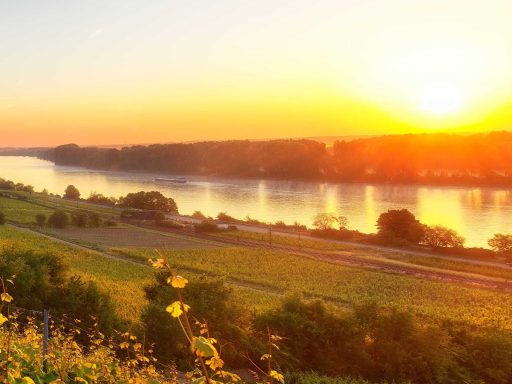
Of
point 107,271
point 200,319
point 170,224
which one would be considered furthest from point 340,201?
point 200,319

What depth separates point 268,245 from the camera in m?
45.7

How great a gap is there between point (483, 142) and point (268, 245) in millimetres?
78081

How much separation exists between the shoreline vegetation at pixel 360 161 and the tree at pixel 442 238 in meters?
44.8

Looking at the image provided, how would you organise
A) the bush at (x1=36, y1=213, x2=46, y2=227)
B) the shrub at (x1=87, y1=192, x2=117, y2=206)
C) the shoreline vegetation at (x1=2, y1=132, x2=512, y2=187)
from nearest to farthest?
the bush at (x1=36, y1=213, x2=46, y2=227) < the shrub at (x1=87, y1=192, x2=117, y2=206) < the shoreline vegetation at (x1=2, y1=132, x2=512, y2=187)

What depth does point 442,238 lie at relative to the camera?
44594 millimetres

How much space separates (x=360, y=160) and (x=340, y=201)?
3333 centimetres

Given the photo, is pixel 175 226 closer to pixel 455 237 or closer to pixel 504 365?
pixel 455 237

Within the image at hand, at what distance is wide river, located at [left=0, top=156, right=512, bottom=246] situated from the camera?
56.7 m

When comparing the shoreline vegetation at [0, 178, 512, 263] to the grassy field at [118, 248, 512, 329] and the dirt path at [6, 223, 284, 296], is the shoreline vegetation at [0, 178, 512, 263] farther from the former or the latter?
the grassy field at [118, 248, 512, 329]

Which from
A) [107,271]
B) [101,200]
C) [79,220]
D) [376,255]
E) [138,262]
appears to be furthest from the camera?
[101,200]

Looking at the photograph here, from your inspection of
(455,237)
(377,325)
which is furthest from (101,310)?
(455,237)

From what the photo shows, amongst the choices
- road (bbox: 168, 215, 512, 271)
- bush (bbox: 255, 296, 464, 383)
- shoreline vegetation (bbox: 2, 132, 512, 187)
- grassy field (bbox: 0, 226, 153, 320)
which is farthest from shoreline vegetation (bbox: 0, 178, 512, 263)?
shoreline vegetation (bbox: 2, 132, 512, 187)

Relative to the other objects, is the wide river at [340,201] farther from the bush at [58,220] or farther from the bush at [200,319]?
the bush at [200,319]

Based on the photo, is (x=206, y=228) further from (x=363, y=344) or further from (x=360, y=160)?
(x=360, y=160)
